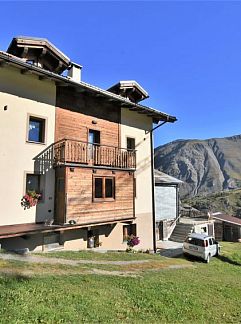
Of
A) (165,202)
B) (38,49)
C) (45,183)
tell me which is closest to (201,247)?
(165,202)

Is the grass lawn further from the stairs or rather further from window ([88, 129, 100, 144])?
the stairs

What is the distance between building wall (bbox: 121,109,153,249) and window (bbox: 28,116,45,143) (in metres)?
5.88

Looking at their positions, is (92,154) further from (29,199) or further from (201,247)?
(201,247)

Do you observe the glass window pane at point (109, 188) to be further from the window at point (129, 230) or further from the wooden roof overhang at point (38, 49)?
the wooden roof overhang at point (38, 49)

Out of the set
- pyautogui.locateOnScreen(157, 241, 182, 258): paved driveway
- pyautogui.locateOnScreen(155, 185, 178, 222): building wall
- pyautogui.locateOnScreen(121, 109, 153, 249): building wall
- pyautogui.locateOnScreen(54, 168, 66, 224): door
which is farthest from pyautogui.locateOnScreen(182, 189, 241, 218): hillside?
pyautogui.locateOnScreen(54, 168, 66, 224): door

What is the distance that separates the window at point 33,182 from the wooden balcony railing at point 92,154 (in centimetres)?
132

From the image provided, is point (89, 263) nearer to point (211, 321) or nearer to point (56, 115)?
point (211, 321)

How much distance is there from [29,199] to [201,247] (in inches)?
445

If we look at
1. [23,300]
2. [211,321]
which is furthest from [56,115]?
[211,321]

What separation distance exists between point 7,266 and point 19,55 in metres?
11.0

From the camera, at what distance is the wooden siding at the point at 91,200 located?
1370cm

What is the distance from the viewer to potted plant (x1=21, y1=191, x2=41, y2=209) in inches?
508

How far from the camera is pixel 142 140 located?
1969 cm

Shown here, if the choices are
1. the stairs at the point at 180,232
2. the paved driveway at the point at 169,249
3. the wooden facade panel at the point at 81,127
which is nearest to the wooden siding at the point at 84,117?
the wooden facade panel at the point at 81,127
